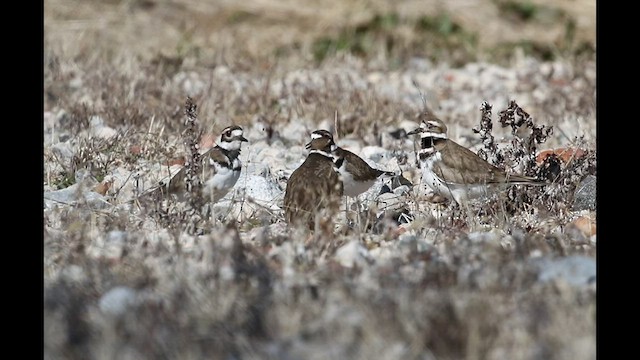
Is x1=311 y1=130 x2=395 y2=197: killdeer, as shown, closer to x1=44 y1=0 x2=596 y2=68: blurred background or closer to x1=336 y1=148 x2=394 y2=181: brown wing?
x1=336 y1=148 x2=394 y2=181: brown wing

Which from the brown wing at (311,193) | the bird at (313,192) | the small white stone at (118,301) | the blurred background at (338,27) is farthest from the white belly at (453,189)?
the blurred background at (338,27)

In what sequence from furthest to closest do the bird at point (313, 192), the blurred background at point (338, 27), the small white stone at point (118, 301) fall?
1. the blurred background at point (338, 27)
2. the bird at point (313, 192)
3. the small white stone at point (118, 301)

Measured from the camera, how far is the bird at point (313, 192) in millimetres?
5453

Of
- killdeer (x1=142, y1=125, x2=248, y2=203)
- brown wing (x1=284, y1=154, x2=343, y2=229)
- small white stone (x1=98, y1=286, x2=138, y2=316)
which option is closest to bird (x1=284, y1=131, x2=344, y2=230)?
brown wing (x1=284, y1=154, x2=343, y2=229)

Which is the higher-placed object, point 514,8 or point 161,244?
point 514,8

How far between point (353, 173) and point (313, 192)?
2.55 feet

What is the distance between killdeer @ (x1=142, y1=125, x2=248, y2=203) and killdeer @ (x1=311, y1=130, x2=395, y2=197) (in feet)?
1.59

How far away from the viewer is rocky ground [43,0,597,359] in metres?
3.64

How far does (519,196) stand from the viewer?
6.30 meters

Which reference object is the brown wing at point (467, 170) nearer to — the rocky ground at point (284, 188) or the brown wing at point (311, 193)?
the rocky ground at point (284, 188)

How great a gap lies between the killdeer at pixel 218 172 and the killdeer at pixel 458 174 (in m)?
1.06

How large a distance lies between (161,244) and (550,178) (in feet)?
9.06
